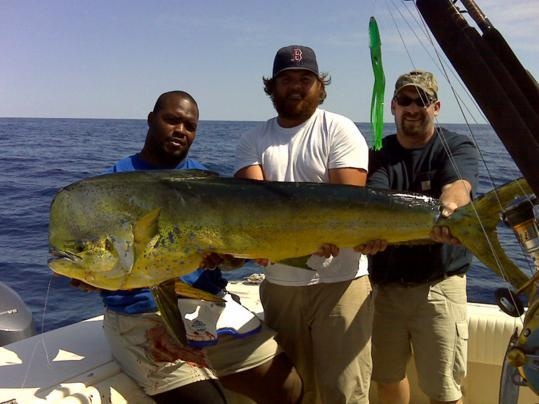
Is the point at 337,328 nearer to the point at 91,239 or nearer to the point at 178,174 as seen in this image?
the point at 178,174

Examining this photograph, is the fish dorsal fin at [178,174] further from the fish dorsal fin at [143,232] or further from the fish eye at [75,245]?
the fish eye at [75,245]

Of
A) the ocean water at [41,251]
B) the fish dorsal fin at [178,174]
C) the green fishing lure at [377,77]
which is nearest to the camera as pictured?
the fish dorsal fin at [178,174]

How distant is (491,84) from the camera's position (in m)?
1.58

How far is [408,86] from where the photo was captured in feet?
10.2

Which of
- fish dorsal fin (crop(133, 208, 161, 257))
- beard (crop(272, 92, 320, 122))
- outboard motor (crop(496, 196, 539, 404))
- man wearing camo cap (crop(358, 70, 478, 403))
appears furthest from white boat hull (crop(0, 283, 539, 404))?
outboard motor (crop(496, 196, 539, 404))

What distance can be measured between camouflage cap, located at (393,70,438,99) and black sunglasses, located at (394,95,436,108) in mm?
38

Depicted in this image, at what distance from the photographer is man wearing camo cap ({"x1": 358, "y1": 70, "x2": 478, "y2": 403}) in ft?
9.90

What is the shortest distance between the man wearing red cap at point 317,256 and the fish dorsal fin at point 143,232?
78 centimetres

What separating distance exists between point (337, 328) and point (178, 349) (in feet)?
2.67

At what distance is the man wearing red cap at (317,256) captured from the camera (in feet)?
9.41

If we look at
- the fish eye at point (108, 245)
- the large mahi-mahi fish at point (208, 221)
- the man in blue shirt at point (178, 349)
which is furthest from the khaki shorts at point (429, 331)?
the fish eye at point (108, 245)

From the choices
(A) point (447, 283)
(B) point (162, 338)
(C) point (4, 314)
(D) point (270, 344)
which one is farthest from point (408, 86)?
(C) point (4, 314)

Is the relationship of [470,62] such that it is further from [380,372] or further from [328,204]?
[380,372]

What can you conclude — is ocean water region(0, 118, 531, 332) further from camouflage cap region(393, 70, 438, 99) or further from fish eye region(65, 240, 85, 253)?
fish eye region(65, 240, 85, 253)
